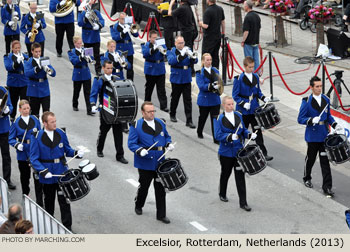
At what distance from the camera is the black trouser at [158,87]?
18.4 m

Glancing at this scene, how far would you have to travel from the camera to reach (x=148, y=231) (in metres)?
13.0

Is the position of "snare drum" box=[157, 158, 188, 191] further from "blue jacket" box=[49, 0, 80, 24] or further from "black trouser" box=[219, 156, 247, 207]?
"blue jacket" box=[49, 0, 80, 24]

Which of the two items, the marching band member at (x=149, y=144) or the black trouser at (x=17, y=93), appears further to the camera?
the black trouser at (x=17, y=93)

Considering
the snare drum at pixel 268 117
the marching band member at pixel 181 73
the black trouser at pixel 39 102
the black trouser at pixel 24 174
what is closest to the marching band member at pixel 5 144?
the black trouser at pixel 24 174

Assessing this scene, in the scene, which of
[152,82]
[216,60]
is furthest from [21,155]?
[216,60]

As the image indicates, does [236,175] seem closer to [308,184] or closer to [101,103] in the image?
[308,184]

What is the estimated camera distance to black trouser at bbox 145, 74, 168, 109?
1839 centimetres

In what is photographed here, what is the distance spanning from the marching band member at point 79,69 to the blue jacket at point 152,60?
1.18 metres

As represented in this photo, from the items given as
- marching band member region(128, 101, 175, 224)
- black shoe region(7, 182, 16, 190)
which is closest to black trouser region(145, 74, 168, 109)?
black shoe region(7, 182, 16, 190)

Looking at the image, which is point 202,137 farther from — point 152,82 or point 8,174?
point 8,174

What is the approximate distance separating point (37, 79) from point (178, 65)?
2776 mm

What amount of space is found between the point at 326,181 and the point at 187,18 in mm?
7237

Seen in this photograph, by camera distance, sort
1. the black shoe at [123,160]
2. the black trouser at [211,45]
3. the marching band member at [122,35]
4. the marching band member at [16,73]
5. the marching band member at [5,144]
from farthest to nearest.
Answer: the black trouser at [211,45] → the marching band member at [122,35] → the marching band member at [16,73] → the black shoe at [123,160] → the marching band member at [5,144]

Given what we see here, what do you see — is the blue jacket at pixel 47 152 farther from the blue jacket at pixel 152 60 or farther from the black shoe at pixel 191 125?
the blue jacket at pixel 152 60
